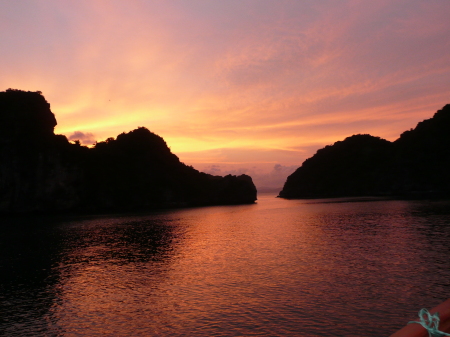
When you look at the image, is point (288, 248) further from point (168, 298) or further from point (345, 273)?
point (168, 298)

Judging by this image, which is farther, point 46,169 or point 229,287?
point 46,169

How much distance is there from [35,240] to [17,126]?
85368mm

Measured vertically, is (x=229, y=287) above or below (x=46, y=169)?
below

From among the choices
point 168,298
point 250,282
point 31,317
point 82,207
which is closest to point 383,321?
point 250,282

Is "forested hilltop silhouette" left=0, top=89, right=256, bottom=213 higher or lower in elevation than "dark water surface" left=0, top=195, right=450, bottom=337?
higher

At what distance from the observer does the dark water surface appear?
1916 centimetres

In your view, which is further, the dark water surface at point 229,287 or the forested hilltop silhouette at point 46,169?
the forested hilltop silhouette at point 46,169

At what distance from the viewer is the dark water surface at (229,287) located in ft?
62.8

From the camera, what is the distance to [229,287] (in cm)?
2633

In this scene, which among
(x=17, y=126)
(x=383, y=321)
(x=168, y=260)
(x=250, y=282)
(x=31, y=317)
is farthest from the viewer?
(x=17, y=126)

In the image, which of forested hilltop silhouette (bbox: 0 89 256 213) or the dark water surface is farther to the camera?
forested hilltop silhouette (bbox: 0 89 256 213)

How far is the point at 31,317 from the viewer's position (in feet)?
70.2

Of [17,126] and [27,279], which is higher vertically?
[17,126]

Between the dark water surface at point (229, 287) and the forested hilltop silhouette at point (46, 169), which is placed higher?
the forested hilltop silhouette at point (46, 169)
